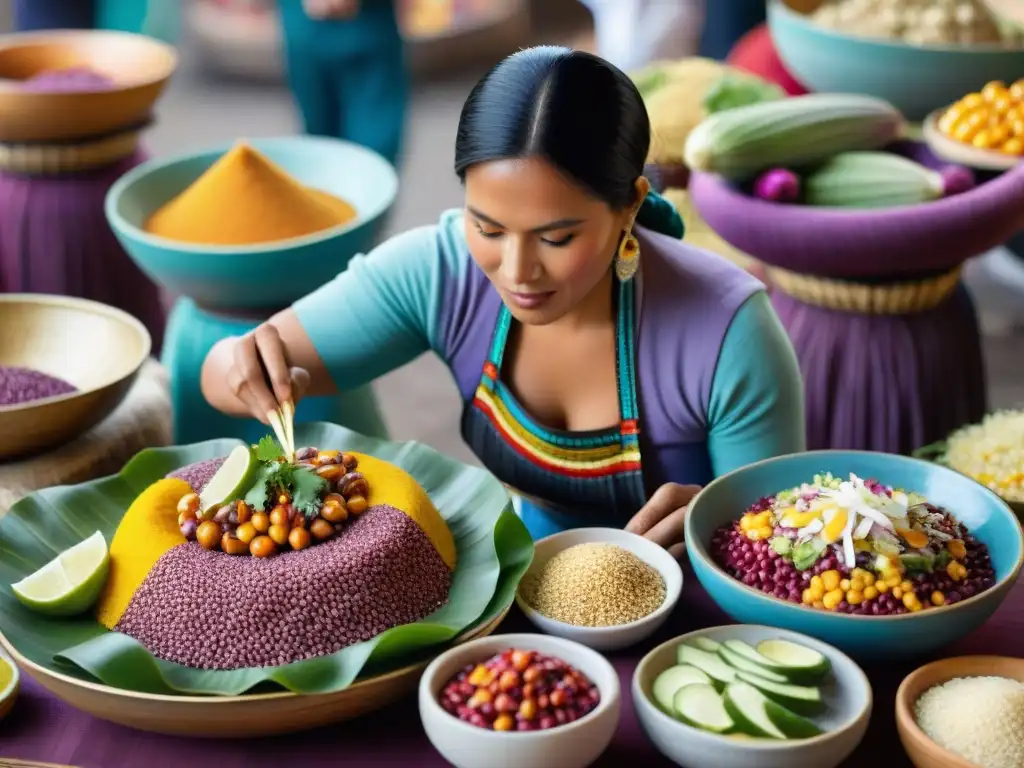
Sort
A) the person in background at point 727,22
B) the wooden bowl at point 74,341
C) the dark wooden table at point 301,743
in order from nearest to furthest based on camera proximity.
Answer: the dark wooden table at point 301,743, the wooden bowl at point 74,341, the person in background at point 727,22

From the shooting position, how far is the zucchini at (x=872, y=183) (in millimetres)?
2256

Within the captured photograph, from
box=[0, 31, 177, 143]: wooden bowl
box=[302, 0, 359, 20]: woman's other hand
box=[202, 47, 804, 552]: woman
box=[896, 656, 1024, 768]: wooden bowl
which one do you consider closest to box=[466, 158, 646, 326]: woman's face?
box=[202, 47, 804, 552]: woman

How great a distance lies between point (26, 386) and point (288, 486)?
26.9 inches

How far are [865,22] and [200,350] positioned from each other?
5.28ft

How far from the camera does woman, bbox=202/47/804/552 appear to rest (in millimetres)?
1428

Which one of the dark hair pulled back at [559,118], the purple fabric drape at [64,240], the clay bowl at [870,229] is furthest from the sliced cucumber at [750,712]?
the purple fabric drape at [64,240]

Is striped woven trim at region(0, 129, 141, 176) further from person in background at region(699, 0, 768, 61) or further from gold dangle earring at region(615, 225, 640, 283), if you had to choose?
person in background at region(699, 0, 768, 61)

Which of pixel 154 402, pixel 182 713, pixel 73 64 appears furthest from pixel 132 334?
pixel 73 64

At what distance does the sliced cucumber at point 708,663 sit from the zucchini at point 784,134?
1.28 metres

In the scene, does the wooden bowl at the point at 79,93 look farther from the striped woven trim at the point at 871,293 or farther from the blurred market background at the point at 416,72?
the blurred market background at the point at 416,72

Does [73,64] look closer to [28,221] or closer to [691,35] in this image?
[28,221]

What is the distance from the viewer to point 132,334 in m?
1.96

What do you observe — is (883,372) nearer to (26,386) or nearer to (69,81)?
(26,386)

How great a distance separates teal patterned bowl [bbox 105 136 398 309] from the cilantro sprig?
3.20ft
